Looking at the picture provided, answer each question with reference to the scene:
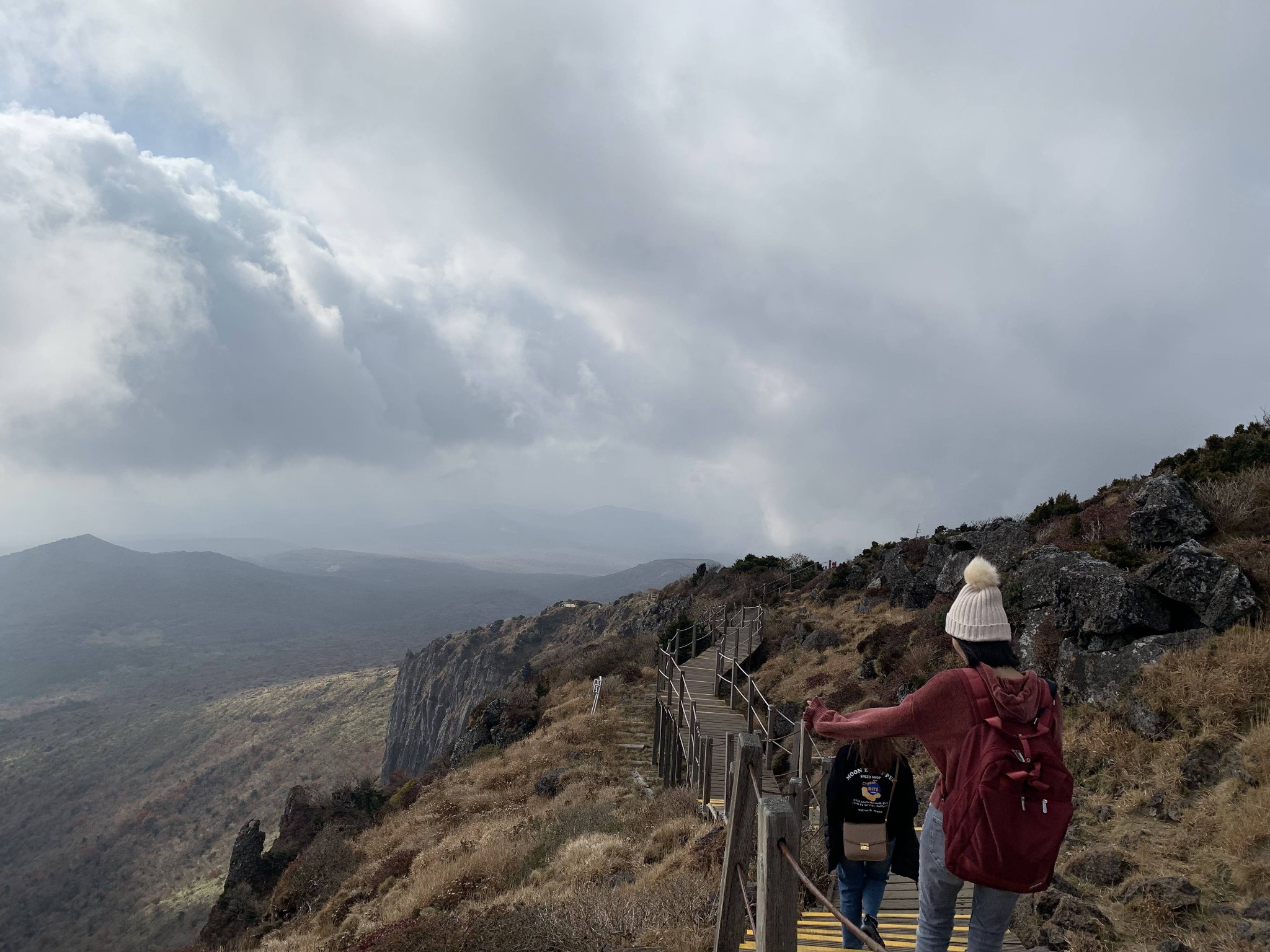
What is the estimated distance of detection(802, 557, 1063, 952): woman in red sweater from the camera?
2629 mm

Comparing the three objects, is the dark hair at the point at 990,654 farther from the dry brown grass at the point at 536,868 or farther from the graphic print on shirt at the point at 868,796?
the dry brown grass at the point at 536,868

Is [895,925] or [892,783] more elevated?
[892,783]

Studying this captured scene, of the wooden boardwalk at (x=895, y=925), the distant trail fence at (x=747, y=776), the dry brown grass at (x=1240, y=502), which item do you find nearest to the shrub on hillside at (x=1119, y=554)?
the dry brown grass at (x=1240, y=502)

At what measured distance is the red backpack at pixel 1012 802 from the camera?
2432 mm

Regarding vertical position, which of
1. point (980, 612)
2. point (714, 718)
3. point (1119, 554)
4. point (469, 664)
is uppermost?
point (1119, 554)

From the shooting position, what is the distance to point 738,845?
3.98m

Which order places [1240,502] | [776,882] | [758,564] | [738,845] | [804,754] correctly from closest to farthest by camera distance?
[776,882] < [738,845] < [804,754] < [1240,502] < [758,564]

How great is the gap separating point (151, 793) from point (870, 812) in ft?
315

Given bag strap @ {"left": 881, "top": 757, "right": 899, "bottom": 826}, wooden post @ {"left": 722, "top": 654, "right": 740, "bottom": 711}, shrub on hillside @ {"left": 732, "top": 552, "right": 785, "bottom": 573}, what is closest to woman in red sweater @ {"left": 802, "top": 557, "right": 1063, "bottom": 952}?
bag strap @ {"left": 881, "top": 757, "right": 899, "bottom": 826}

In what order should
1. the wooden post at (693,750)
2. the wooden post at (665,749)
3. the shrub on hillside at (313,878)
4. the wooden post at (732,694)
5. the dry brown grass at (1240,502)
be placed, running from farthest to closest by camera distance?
the wooden post at (732,694)
the wooden post at (665,749)
the shrub on hillside at (313,878)
the wooden post at (693,750)
the dry brown grass at (1240,502)

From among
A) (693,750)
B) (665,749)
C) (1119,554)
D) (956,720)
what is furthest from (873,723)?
(665,749)

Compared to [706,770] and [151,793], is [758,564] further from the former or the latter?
[151,793]

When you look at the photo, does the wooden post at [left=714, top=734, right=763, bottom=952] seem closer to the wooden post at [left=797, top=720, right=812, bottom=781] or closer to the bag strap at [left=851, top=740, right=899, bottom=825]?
the bag strap at [left=851, top=740, right=899, bottom=825]

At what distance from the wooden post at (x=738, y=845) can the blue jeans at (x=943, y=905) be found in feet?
3.62
